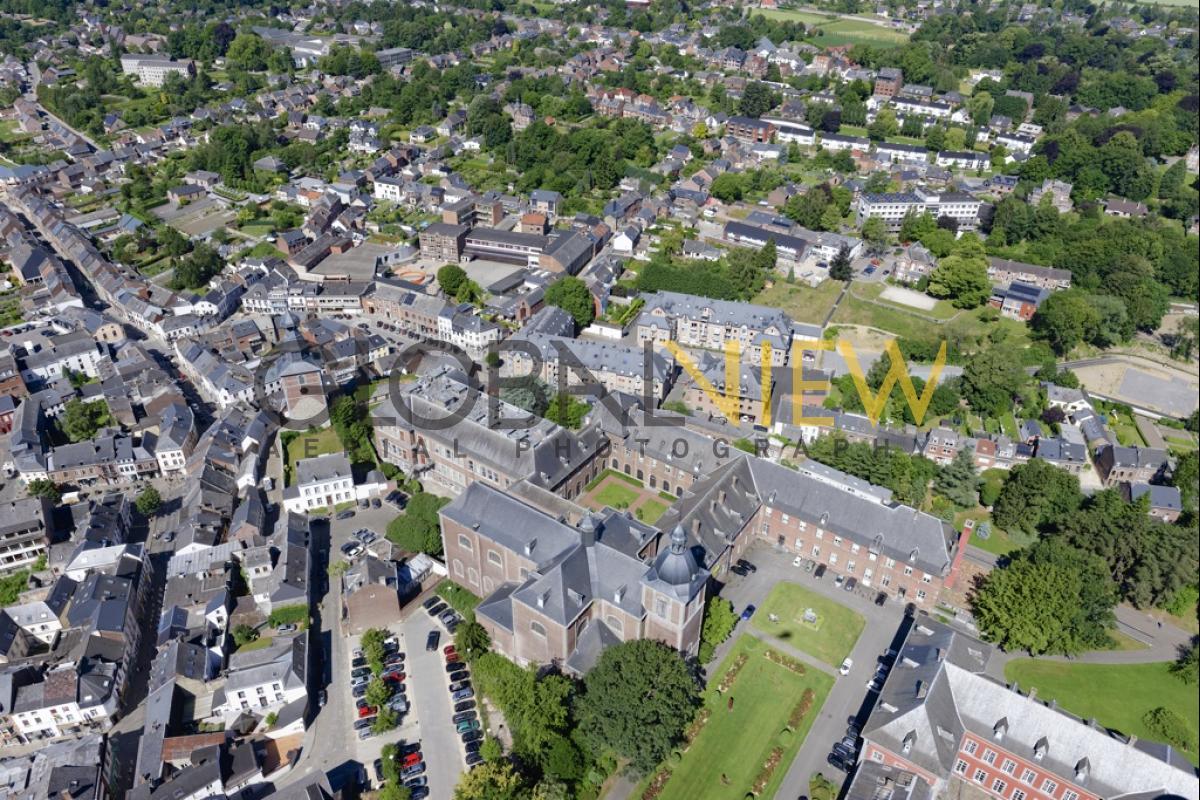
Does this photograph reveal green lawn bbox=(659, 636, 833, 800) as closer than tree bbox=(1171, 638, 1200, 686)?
Yes

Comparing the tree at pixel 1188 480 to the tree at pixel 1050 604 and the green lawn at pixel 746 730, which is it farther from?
the green lawn at pixel 746 730

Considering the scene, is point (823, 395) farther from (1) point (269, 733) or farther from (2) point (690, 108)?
(2) point (690, 108)

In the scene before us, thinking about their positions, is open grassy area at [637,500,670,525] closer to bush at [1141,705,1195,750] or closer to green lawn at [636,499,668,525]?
green lawn at [636,499,668,525]

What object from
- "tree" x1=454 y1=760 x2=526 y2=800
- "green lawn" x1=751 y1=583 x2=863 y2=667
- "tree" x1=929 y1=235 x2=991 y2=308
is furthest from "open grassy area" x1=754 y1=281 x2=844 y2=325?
"tree" x1=454 y1=760 x2=526 y2=800

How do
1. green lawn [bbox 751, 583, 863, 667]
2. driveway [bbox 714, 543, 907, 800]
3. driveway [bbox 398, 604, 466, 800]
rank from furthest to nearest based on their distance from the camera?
1. green lawn [bbox 751, 583, 863, 667]
2. driveway [bbox 714, 543, 907, 800]
3. driveway [bbox 398, 604, 466, 800]

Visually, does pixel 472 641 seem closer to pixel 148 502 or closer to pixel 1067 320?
pixel 148 502

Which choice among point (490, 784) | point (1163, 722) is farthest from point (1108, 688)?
point (490, 784)
